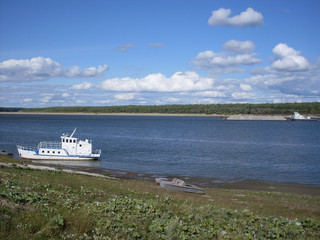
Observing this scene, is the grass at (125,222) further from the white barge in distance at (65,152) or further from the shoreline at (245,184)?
the white barge in distance at (65,152)

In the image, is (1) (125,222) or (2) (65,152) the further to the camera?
(2) (65,152)

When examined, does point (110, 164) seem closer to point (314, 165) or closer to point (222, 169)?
point (222, 169)

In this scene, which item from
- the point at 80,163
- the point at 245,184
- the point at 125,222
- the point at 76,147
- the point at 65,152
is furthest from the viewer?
the point at 76,147

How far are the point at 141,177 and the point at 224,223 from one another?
2760 cm

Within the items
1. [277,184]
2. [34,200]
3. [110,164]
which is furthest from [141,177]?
[34,200]

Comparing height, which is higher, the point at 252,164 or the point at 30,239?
the point at 30,239

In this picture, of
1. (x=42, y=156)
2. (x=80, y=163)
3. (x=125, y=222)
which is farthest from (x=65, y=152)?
(x=125, y=222)

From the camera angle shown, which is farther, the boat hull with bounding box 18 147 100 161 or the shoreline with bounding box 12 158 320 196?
the boat hull with bounding box 18 147 100 161

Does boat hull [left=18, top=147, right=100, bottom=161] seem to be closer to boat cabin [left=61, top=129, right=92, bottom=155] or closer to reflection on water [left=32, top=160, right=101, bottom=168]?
boat cabin [left=61, top=129, right=92, bottom=155]

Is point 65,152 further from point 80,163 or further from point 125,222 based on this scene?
point 125,222

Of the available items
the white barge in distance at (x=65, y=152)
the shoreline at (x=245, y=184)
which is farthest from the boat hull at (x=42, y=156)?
the shoreline at (x=245, y=184)

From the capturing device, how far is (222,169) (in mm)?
44719

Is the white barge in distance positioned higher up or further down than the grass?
further down

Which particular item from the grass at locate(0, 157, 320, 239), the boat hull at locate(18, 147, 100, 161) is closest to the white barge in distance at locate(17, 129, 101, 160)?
the boat hull at locate(18, 147, 100, 161)
